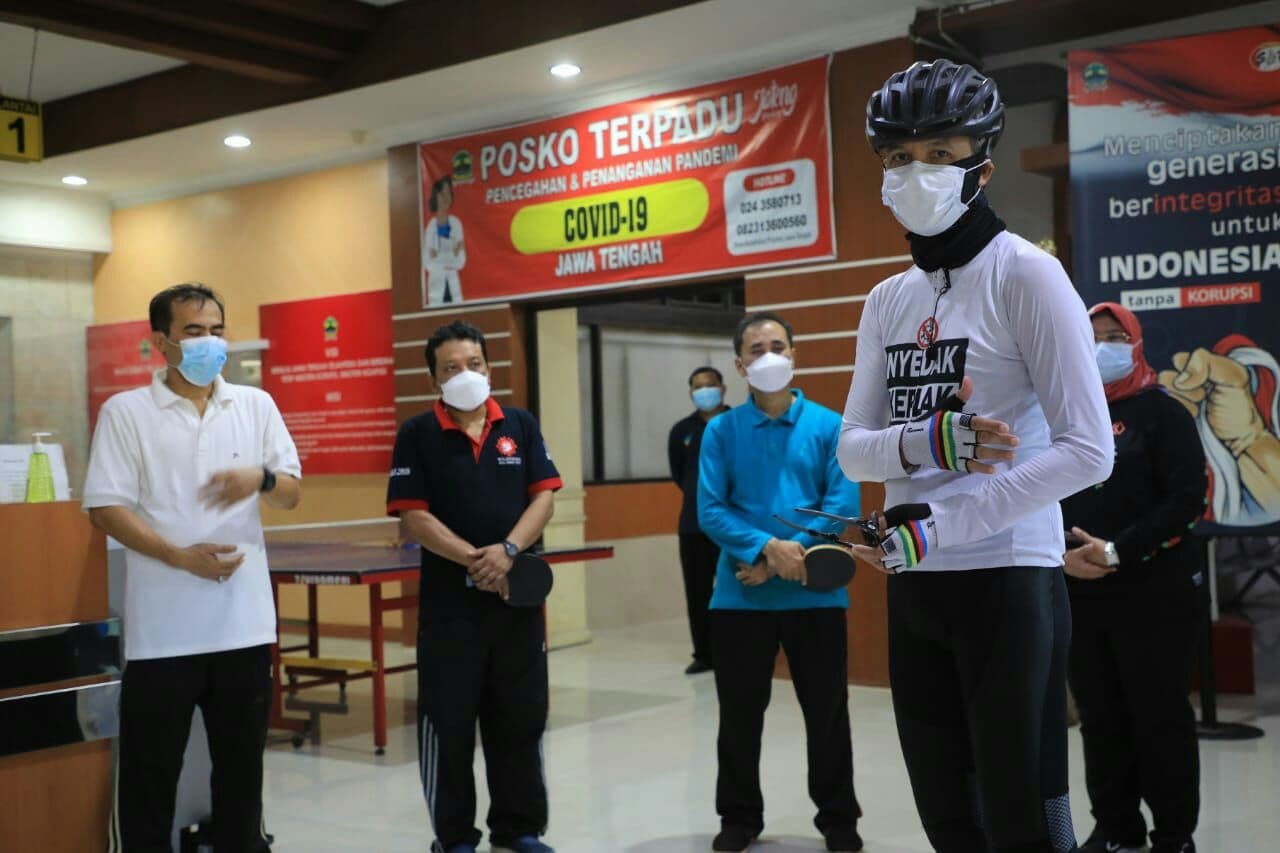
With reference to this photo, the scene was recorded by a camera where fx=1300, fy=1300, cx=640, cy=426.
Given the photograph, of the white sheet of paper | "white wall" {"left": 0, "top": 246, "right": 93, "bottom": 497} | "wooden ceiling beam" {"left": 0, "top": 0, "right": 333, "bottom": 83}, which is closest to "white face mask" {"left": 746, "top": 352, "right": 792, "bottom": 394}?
the white sheet of paper

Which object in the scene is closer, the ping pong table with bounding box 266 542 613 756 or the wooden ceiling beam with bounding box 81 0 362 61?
the ping pong table with bounding box 266 542 613 756

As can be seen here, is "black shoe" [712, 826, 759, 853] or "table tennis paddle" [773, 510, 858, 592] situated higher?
"table tennis paddle" [773, 510, 858, 592]

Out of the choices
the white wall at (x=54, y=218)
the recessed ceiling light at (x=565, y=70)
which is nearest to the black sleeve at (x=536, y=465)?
the recessed ceiling light at (x=565, y=70)

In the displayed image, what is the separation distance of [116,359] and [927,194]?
33.0 feet

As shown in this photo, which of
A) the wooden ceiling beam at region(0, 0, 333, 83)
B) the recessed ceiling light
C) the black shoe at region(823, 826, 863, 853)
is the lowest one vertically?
the black shoe at region(823, 826, 863, 853)

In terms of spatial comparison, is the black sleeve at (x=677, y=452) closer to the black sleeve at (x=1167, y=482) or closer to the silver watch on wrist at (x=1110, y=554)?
the black sleeve at (x=1167, y=482)

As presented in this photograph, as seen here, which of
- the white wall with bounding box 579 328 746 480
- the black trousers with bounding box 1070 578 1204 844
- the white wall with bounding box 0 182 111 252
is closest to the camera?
the black trousers with bounding box 1070 578 1204 844

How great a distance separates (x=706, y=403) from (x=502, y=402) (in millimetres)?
1545

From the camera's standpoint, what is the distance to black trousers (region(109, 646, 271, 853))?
3.28m

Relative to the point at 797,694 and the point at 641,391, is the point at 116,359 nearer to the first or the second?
the point at 641,391

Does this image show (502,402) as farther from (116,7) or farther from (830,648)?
(830,648)

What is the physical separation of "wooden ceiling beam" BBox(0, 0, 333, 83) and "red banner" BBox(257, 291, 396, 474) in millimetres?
1949

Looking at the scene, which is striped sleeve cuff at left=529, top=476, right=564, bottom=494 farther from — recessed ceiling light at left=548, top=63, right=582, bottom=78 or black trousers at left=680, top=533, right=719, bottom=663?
recessed ceiling light at left=548, top=63, right=582, bottom=78

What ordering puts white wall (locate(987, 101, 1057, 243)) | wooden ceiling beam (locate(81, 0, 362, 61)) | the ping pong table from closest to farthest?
1. the ping pong table
2. wooden ceiling beam (locate(81, 0, 362, 61))
3. white wall (locate(987, 101, 1057, 243))
